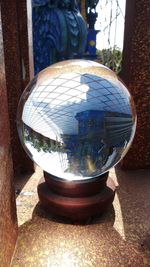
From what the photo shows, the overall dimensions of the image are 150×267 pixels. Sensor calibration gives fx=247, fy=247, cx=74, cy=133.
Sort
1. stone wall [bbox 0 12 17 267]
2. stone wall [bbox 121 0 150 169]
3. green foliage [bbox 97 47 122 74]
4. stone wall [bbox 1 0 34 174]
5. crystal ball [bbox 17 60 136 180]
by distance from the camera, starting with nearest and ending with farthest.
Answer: stone wall [bbox 0 12 17 267] < crystal ball [bbox 17 60 136 180] < stone wall [bbox 1 0 34 174] < stone wall [bbox 121 0 150 169] < green foliage [bbox 97 47 122 74]

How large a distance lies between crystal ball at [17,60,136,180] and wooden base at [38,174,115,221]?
157 millimetres

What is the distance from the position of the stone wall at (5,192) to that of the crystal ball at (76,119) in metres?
0.18

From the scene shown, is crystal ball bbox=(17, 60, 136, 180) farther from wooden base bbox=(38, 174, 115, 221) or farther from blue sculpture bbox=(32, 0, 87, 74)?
blue sculpture bbox=(32, 0, 87, 74)

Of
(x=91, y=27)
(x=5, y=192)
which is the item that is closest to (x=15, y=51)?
(x=5, y=192)

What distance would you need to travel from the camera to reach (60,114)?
127cm

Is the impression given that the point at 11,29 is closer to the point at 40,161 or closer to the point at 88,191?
the point at 40,161

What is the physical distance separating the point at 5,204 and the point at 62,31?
2757mm

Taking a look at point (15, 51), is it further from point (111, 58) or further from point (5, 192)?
point (111, 58)

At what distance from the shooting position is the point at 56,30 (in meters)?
3.41

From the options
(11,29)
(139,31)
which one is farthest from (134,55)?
(11,29)

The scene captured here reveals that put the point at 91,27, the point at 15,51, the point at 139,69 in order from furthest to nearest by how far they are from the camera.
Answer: the point at 91,27, the point at 139,69, the point at 15,51

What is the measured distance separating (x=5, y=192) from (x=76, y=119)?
1.67 feet

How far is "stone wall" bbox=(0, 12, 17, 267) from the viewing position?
1150 mm

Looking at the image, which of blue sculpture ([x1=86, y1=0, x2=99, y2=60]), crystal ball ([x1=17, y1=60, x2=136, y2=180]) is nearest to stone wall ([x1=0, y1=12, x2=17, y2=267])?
crystal ball ([x1=17, y1=60, x2=136, y2=180])
